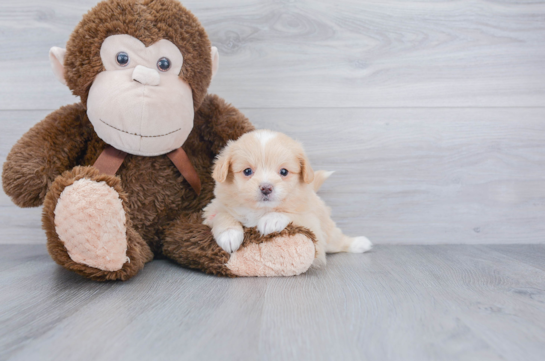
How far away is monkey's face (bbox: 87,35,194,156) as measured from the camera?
95 cm

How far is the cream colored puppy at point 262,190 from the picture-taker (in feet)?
3.12

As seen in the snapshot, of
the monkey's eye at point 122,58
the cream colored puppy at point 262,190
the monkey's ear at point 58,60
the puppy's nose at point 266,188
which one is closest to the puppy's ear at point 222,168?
the cream colored puppy at point 262,190

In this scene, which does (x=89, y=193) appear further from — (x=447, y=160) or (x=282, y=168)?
(x=447, y=160)

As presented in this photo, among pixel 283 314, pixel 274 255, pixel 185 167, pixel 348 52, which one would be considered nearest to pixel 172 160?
pixel 185 167

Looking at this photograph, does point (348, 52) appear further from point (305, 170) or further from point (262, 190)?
point (262, 190)

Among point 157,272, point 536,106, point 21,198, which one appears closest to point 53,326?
point 157,272

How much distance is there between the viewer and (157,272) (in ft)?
3.31

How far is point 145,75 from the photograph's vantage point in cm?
96

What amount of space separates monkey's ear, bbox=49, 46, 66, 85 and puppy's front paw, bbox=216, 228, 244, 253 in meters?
0.58

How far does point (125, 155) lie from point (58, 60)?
29 cm

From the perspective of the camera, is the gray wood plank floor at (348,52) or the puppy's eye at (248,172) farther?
the gray wood plank floor at (348,52)

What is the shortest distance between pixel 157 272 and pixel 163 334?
0.38m

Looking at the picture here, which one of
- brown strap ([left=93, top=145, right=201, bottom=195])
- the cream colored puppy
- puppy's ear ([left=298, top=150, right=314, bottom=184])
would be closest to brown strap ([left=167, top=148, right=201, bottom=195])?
brown strap ([left=93, top=145, right=201, bottom=195])

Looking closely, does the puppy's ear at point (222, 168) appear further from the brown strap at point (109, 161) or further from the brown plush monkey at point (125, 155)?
the brown strap at point (109, 161)
